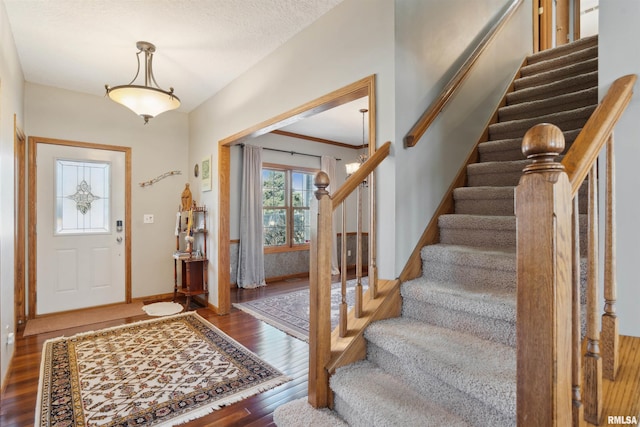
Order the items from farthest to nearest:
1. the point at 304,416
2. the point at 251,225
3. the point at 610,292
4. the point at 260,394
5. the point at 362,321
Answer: the point at 251,225
the point at 260,394
the point at 362,321
the point at 304,416
the point at 610,292

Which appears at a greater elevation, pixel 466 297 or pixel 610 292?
pixel 610 292

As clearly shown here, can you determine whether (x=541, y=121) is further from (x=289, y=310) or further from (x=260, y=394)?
(x=289, y=310)

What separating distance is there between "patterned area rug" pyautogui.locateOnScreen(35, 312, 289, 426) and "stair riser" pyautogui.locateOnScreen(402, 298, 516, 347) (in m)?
1.12

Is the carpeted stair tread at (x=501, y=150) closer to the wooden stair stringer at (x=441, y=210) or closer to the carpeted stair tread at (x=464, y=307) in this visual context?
the wooden stair stringer at (x=441, y=210)

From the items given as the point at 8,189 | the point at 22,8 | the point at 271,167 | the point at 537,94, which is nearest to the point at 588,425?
the point at 537,94

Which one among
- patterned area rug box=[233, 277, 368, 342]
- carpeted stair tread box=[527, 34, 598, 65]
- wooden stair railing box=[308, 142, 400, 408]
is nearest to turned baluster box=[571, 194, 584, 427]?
wooden stair railing box=[308, 142, 400, 408]

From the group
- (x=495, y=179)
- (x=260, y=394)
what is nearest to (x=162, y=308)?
(x=260, y=394)

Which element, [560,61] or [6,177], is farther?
[560,61]

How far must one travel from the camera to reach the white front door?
3904mm

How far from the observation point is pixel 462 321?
5.75 feet

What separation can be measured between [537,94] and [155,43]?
3529 millimetres

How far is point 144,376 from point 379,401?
184cm

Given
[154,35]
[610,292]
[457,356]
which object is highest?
[154,35]

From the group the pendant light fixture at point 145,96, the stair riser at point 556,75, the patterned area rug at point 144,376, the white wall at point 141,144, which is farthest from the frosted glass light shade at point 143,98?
the stair riser at point 556,75
